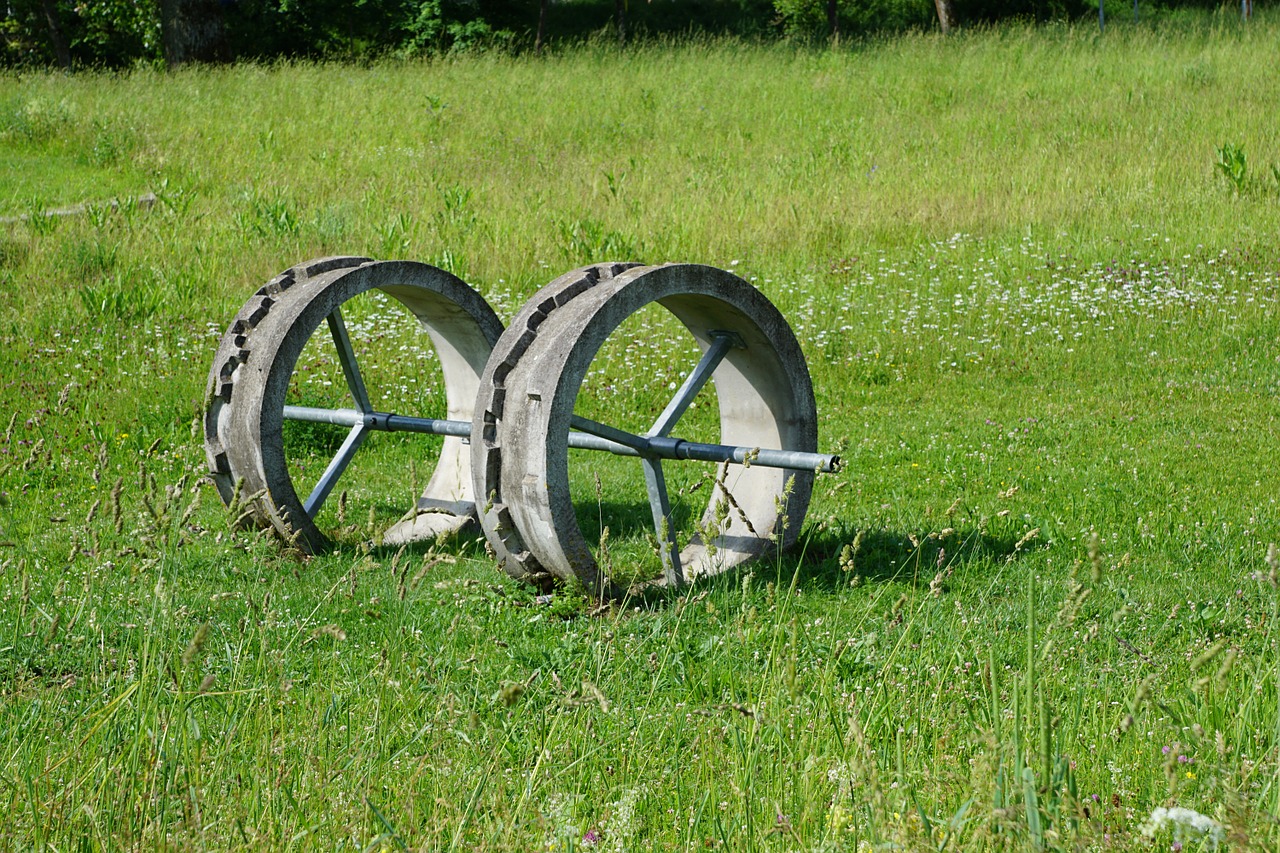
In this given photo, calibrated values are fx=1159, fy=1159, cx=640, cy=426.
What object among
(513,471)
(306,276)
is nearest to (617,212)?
(306,276)

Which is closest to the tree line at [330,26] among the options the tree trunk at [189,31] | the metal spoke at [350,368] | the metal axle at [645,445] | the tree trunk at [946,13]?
the tree trunk at [946,13]

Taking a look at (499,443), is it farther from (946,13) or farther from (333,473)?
(946,13)

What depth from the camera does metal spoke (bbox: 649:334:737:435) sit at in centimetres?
530

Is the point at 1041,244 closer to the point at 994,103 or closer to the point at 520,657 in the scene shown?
the point at 994,103

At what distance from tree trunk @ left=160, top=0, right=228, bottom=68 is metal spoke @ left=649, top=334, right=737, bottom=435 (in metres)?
19.1

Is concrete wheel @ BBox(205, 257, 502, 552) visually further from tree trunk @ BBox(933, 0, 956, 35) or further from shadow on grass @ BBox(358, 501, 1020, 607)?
tree trunk @ BBox(933, 0, 956, 35)

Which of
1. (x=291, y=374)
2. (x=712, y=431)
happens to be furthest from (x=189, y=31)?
(x=291, y=374)

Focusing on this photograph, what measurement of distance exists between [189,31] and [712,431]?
17.4 meters

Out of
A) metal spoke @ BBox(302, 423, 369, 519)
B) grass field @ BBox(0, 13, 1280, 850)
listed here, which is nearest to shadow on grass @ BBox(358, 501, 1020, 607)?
grass field @ BBox(0, 13, 1280, 850)

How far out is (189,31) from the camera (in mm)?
21406

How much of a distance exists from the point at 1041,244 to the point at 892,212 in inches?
65.5

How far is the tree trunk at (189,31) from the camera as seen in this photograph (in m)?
21.4

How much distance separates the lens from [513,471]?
4523 millimetres

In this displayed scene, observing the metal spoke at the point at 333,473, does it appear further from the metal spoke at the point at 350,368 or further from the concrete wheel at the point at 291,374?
the metal spoke at the point at 350,368
